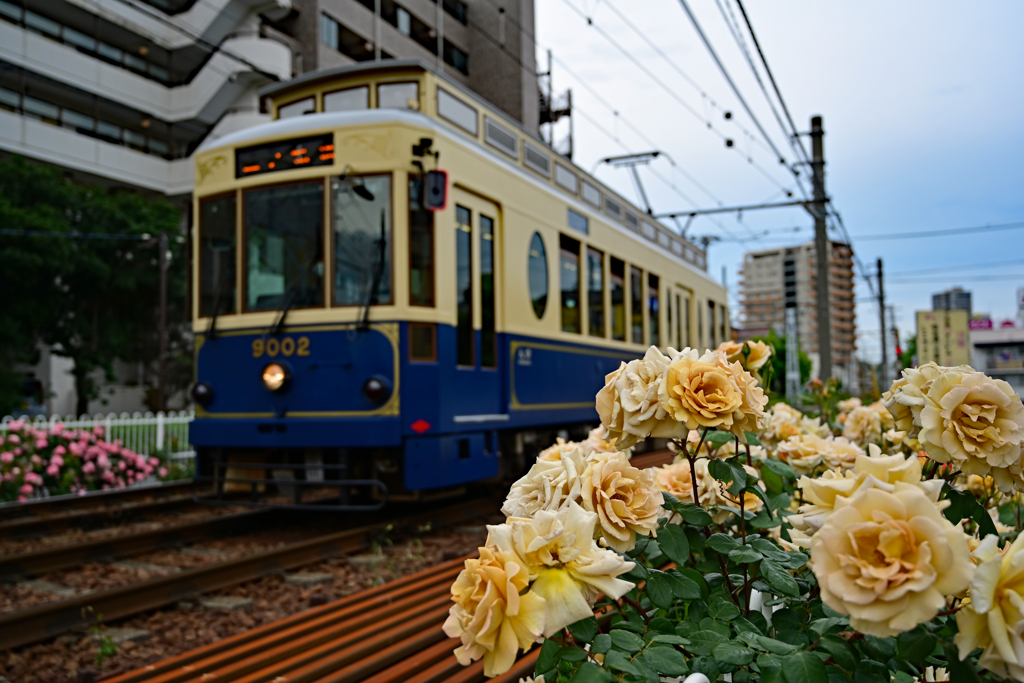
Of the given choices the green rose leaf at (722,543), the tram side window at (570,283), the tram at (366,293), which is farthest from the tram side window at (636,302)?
the green rose leaf at (722,543)

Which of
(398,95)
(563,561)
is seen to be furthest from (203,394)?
(563,561)

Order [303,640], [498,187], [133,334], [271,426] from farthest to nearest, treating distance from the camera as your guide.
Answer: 1. [133,334]
2. [498,187]
3. [271,426]
4. [303,640]

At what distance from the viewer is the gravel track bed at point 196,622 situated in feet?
12.1

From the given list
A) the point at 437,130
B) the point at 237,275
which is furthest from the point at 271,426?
the point at 437,130

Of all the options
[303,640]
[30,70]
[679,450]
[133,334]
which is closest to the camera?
[679,450]

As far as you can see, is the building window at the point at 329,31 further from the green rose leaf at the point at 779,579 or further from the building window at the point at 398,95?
the green rose leaf at the point at 779,579

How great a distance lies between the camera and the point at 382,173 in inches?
240

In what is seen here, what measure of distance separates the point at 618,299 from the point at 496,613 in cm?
865

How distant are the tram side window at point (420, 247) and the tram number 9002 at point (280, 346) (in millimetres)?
970

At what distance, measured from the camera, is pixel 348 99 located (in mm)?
6867

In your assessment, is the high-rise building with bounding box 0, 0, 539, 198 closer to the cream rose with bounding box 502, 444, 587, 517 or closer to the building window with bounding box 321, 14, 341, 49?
the building window with bounding box 321, 14, 341, 49

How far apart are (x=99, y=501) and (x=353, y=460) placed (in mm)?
3970

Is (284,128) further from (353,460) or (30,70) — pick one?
(30,70)

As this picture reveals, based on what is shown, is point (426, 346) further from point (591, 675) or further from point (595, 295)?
point (591, 675)
